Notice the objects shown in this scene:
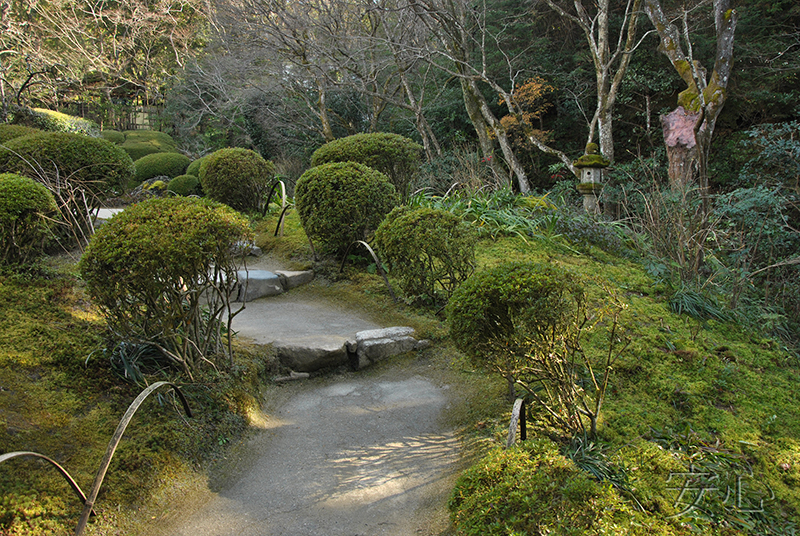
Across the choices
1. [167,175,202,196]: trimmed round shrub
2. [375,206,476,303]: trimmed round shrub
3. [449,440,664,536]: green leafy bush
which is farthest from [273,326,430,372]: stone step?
[167,175,202,196]: trimmed round shrub

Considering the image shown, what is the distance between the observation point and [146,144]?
1553 centimetres

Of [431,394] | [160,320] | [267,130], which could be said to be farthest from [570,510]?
[267,130]

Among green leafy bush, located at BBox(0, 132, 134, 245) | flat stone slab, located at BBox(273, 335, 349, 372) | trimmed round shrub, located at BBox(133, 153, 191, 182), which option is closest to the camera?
flat stone slab, located at BBox(273, 335, 349, 372)

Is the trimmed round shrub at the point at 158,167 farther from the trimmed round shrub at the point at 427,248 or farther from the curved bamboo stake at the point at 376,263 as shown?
the trimmed round shrub at the point at 427,248

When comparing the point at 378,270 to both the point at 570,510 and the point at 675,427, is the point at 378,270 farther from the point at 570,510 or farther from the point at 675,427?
the point at 570,510

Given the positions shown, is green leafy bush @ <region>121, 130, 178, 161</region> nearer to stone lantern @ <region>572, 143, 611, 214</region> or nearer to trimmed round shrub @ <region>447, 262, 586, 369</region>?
stone lantern @ <region>572, 143, 611, 214</region>

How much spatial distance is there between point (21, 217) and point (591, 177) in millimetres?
8510

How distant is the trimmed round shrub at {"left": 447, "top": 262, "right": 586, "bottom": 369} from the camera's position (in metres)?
2.85

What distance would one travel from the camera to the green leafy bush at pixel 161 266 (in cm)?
294

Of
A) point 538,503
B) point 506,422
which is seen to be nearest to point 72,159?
point 506,422

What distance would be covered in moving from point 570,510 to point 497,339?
1203 mm

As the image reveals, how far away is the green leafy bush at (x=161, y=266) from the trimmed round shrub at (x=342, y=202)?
7.58 ft

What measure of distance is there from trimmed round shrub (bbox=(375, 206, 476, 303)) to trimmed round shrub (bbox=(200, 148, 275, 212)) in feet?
13.1

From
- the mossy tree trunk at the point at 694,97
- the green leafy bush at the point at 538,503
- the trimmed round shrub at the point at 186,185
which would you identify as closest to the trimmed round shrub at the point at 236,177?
the trimmed round shrub at the point at 186,185
